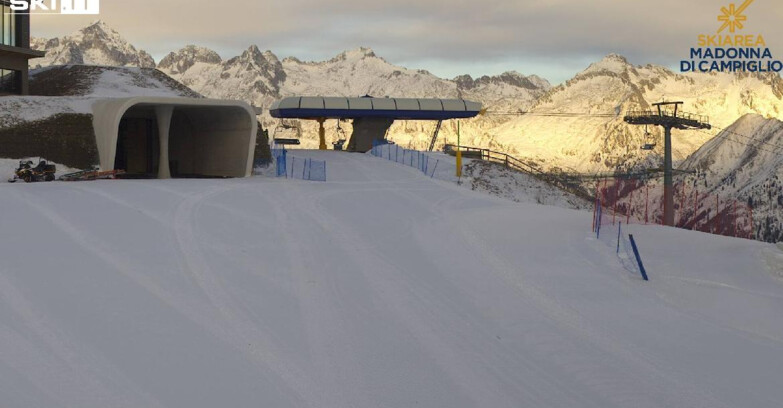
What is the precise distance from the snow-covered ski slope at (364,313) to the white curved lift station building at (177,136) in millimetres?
13897

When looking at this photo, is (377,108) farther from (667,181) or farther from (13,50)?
(13,50)

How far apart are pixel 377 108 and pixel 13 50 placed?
29.0 metres

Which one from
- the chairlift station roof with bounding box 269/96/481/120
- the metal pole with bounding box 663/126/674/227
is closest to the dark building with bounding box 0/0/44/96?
the chairlift station roof with bounding box 269/96/481/120

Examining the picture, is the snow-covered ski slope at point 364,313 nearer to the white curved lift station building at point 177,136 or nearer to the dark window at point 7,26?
the white curved lift station building at point 177,136

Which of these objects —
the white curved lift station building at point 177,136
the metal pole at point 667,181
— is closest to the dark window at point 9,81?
the white curved lift station building at point 177,136

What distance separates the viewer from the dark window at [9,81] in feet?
165

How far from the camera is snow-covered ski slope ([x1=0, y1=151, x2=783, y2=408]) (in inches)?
416

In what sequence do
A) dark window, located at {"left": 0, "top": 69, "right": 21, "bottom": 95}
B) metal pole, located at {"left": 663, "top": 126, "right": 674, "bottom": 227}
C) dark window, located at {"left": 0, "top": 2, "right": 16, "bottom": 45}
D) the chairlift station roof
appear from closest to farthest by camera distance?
dark window, located at {"left": 0, "top": 2, "right": 16, "bottom": 45}, dark window, located at {"left": 0, "top": 69, "right": 21, "bottom": 95}, metal pole, located at {"left": 663, "top": 126, "right": 674, "bottom": 227}, the chairlift station roof

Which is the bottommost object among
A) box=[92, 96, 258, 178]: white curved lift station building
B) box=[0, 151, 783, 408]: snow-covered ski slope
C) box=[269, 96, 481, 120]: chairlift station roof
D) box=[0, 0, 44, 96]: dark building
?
box=[0, 151, 783, 408]: snow-covered ski slope

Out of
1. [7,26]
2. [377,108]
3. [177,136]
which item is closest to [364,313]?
[177,136]

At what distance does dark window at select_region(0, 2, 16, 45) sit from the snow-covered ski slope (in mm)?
31073

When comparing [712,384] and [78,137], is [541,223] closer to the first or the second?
[712,384]

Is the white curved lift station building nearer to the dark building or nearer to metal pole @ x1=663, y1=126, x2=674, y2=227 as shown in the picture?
the dark building

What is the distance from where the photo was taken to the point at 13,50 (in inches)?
1955
